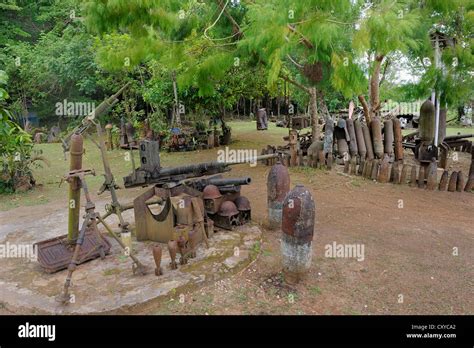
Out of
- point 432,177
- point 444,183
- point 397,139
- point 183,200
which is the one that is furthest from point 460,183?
point 183,200

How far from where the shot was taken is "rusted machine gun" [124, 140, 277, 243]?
507cm

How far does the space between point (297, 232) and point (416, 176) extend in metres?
5.87

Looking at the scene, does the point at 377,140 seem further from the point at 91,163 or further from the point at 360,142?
the point at 91,163

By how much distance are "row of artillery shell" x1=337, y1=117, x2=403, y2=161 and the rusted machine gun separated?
549 centimetres

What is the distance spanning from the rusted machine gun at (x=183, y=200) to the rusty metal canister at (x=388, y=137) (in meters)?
6.12

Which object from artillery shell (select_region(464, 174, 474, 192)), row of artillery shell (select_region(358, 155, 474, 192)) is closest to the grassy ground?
row of artillery shell (select_region(358, 155, 474, 192))

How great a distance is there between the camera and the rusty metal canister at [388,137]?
10.8m

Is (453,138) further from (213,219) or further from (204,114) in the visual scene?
(213,219)

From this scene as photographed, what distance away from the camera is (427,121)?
1061 cm

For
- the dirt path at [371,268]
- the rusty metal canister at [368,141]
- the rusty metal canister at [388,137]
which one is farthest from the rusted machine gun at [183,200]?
the rusty metal canister at [388,137]

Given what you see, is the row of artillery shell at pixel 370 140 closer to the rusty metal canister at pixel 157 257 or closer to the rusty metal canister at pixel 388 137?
the rusty metal canister at pixel 388 137

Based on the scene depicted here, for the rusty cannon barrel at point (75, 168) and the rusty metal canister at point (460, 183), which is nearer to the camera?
the rusty cannon barrel at point (75, 168)

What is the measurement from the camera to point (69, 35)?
741 inches
